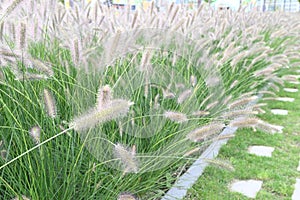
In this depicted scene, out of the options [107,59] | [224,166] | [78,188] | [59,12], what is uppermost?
[59,12]

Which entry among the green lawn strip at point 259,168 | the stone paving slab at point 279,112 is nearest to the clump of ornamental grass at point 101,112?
the green lawn strip at point 259,168

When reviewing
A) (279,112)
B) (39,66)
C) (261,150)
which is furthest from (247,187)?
(279,112)

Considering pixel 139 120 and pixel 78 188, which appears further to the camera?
pixel 139 120

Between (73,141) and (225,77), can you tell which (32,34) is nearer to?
(73,141)

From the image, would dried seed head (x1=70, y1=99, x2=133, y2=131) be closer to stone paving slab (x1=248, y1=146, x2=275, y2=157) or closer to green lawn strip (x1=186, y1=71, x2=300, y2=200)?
green lawn strip (x1=186, y1=71, x2=300, y2=200)

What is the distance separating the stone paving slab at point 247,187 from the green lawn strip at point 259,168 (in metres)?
0.03

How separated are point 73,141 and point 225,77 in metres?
1.83

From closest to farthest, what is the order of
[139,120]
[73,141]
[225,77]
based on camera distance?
1. [73,141]
2. [139,120]
3. [225,77]

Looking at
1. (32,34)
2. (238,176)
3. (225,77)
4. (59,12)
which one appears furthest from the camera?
(225,77)

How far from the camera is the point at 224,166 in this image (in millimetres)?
1269

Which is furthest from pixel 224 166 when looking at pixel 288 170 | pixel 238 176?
pixel 288 170

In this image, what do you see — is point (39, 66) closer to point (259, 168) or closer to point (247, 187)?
point (247, 187)

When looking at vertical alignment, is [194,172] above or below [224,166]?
below

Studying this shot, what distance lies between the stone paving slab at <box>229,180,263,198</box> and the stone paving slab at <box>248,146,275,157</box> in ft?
1.42
